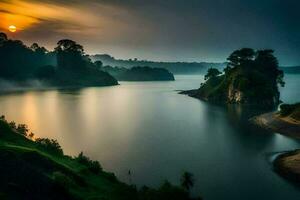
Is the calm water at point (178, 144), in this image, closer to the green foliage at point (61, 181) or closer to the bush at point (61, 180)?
the green foliage at point (61, 181)

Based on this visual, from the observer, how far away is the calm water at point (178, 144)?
60406 millimetres

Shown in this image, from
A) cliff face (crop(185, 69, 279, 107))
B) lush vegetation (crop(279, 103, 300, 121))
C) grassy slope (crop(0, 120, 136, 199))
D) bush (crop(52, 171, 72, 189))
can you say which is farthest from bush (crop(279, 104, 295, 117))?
bush (crop(52, 171, 72, 189))

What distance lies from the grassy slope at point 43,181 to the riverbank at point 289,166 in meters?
32.6

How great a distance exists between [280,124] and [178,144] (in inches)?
1554

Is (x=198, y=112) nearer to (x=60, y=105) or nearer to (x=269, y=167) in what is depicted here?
(x=60, y=105)

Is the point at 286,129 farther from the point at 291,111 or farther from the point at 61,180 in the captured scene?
the point at 61,180

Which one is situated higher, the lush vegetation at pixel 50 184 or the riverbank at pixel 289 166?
the lush vegetation at pixel 50 184

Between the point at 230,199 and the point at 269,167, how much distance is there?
68.2 ft

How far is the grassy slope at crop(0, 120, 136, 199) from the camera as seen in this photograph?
3506cm

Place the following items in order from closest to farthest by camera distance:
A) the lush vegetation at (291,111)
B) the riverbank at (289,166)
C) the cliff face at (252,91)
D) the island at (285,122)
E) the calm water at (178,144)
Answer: the calm water at (178,144)
the riverbank at (289,166)
the island at (285,122)
the lush vegetation at (291,111)
the cliff face at (252,91)

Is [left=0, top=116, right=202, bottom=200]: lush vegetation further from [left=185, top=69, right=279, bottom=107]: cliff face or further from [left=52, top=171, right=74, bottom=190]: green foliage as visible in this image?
[left=185, top=69, right=279, bottom=107]: cliff face

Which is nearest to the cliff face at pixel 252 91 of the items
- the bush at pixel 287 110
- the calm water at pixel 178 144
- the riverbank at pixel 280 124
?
the calm water at pixel 178 144

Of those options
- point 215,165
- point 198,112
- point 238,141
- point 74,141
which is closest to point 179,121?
point 198,112

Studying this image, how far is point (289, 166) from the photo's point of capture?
67.6 metres
